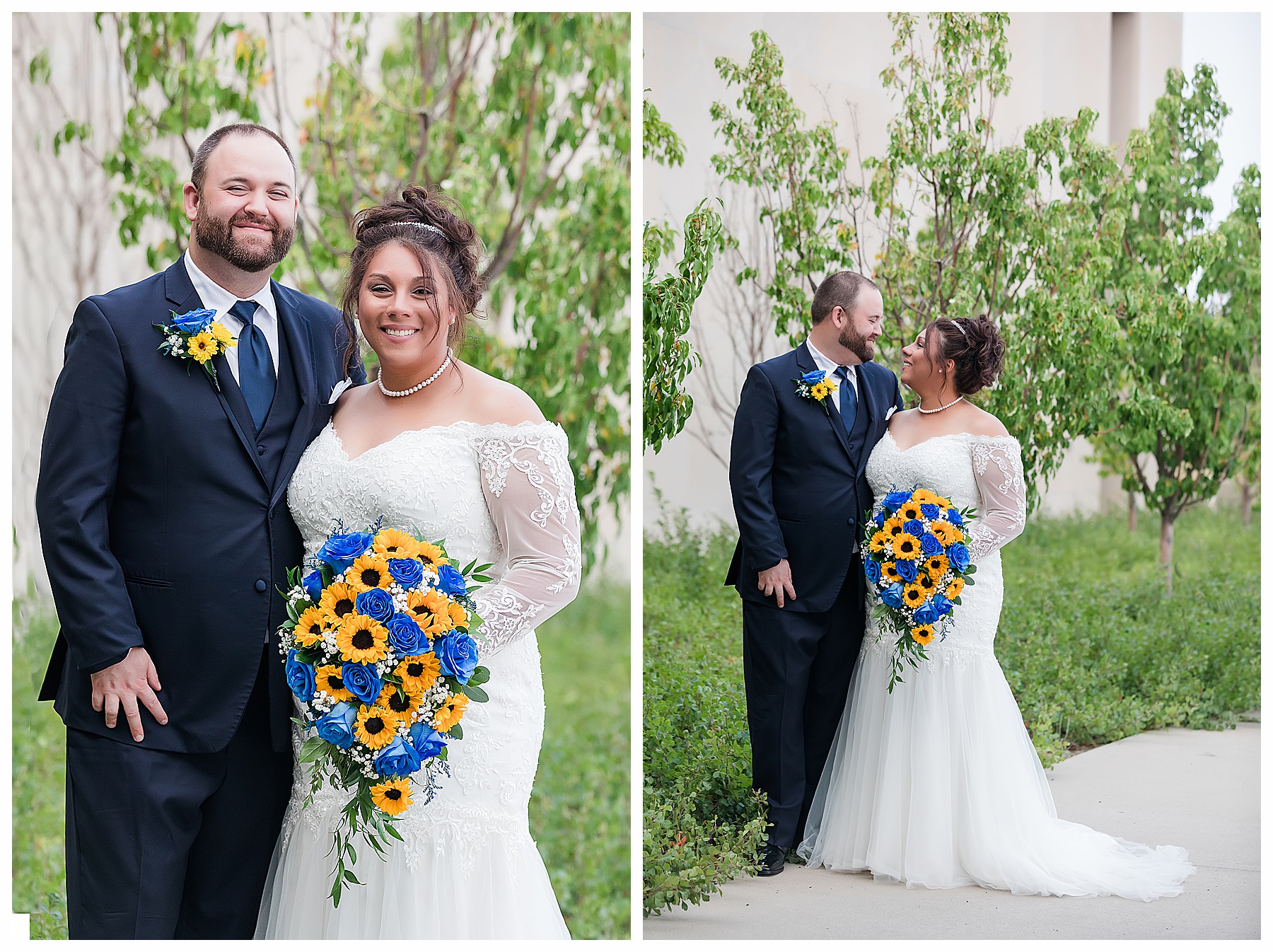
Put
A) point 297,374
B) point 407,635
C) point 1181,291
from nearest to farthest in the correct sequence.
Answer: point 407,635
point 297,374
point 1181,291

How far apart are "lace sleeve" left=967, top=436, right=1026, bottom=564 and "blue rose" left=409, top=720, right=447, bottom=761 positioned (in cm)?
201

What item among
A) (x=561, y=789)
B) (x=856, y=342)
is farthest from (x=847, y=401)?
(x=561, y=789)

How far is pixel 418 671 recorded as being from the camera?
2.16m

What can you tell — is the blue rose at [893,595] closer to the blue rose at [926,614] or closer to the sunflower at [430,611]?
the blue rose at [926,614]

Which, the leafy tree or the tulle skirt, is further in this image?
the leafy tree

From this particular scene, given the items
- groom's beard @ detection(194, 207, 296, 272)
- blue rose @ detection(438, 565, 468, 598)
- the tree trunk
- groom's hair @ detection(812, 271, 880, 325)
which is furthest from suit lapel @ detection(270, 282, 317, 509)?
the tree trunk

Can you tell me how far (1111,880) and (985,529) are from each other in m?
1.11

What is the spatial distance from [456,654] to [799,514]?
167cm

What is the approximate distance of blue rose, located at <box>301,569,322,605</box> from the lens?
2238mm

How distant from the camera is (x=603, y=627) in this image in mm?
7469

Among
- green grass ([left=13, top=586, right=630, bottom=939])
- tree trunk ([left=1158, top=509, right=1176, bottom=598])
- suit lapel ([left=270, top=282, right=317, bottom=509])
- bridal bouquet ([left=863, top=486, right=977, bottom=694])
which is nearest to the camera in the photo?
suit lapel ([left=270, top=282, right=317, bottom=509])

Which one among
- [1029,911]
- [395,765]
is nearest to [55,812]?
[395,765]

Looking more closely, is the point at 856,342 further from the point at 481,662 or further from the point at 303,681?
the point at 303,681

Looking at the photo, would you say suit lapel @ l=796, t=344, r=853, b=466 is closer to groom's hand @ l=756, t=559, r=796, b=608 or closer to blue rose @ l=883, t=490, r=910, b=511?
blue rose @ l=883, t=490, r=910, b=511
